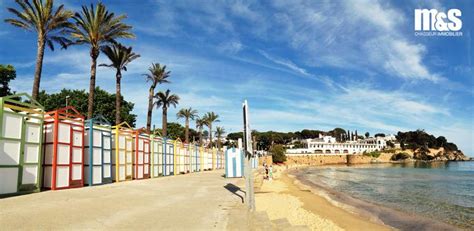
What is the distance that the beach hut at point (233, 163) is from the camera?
99.5 ft

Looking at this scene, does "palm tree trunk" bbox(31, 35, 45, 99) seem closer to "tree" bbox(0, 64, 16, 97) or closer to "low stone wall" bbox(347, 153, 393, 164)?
"tree" bbox(0, 64, 16, 97)

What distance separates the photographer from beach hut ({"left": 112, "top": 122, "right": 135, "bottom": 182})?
71.6 feet

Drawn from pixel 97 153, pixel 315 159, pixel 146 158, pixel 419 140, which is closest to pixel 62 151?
pixel 97 153

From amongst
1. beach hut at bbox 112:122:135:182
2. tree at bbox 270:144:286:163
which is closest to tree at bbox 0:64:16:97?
beach hut at bbox 112:122:135:182

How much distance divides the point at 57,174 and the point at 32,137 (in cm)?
215

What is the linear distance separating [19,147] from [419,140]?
195 meters

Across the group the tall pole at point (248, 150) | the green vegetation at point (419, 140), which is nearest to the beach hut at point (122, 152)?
the tall pole at point (248, 150)

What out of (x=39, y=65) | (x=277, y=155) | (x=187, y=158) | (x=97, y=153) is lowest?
(x=277, y=155)

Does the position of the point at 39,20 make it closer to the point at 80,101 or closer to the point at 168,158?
the point at 168,158

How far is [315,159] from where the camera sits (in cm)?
14600

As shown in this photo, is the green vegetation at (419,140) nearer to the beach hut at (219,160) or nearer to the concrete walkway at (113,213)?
the beach hut at (219,160)

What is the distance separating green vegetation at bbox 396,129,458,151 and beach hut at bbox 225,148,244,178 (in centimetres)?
16606

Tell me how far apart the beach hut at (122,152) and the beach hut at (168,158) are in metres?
6.79

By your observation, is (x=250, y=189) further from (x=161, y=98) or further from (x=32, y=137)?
(x=161, y=98)
